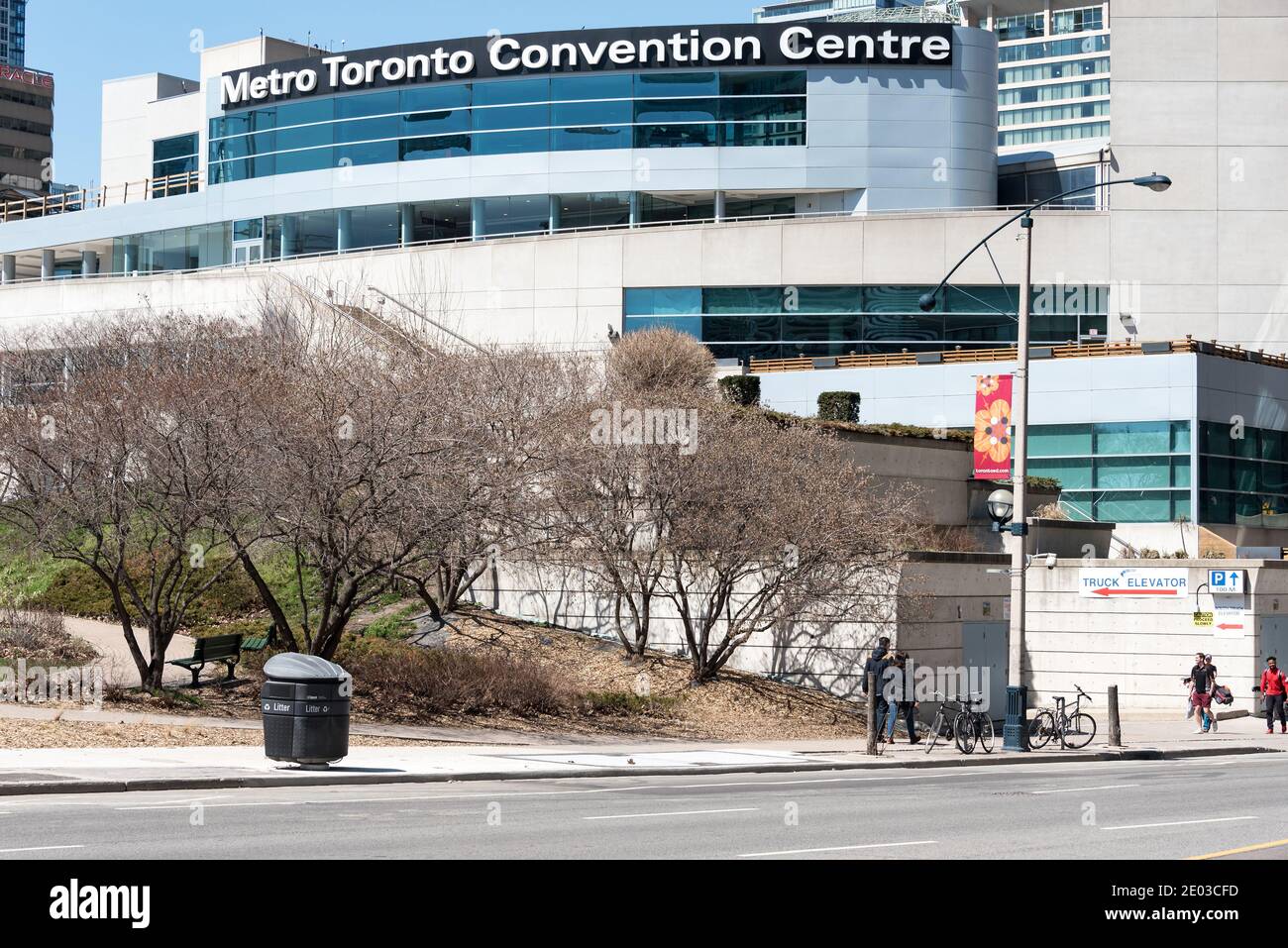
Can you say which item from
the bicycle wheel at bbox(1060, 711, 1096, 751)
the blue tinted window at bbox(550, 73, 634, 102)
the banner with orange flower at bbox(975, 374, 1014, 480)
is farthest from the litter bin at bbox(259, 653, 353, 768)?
the blue tinted window at bbox(550, 73, 634, 102)

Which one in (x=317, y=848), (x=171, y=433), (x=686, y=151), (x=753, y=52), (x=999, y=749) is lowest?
(x=999, y=749)

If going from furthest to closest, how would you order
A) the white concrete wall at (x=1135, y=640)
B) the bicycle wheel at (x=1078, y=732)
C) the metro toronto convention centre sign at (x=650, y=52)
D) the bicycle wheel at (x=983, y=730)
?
1. the metro toronto convention centre sign at (x=650, y=52)
2. the white concrete wall at (x=1135, y=640)
3. the bicycle wheel at (x=1078, y=732)
4. the bicycle wheel at (x=983, y=730)

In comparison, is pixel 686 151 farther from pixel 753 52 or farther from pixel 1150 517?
pixel 1150 517

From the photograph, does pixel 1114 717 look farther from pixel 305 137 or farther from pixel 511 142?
pixel 305 137

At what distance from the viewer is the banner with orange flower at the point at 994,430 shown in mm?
28750

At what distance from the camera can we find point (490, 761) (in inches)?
824

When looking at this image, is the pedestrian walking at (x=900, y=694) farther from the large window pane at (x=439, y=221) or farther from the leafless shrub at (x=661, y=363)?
the large window pane at (x=439, y=221)

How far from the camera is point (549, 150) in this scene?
64875 mm

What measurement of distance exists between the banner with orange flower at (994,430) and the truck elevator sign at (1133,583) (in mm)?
8435

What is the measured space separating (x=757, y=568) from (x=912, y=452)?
8.72 meters

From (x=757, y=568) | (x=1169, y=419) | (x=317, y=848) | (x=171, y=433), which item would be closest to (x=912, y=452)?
(x=757, y=568)

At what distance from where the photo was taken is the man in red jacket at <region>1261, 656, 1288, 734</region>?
32375 millimetres

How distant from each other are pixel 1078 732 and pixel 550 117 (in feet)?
139

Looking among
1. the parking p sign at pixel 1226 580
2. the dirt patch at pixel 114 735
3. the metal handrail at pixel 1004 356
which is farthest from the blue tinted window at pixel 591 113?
the dirt patch at pixel 114 735
